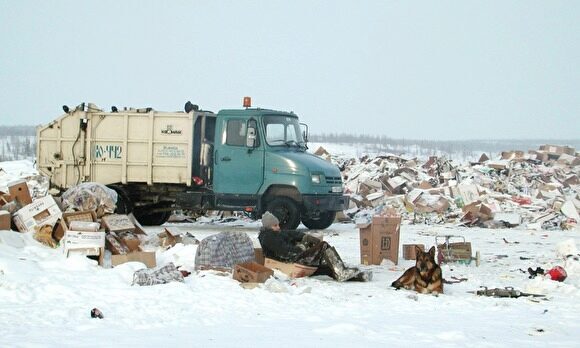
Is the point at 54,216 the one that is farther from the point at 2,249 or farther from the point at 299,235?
the point at 299,235

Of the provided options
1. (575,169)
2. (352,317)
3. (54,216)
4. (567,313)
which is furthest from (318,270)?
(575,169)

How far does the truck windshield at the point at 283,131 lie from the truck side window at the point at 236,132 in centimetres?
49

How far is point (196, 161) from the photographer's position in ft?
55.2

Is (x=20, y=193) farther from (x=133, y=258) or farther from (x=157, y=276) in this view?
(x=157, y=276)

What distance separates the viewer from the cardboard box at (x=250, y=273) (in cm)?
907

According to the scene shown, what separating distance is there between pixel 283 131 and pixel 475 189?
8.64m

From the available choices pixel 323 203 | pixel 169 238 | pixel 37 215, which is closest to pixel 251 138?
pixel 323 203

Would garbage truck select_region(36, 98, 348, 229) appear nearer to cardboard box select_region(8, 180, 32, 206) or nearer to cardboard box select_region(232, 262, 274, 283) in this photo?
cardboard box select_region(8, 180, 32, 206)

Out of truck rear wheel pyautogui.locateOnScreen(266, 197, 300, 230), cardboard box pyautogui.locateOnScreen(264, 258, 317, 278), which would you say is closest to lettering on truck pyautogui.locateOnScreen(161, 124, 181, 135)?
truck rear wheel pyautogui.locateOnScreen(266, 197, 300, 230)

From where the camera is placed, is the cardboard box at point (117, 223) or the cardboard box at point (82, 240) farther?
the cardboard box at point (117, 223)

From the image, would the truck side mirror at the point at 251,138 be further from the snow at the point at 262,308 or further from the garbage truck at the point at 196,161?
the snow at the point at 262,308

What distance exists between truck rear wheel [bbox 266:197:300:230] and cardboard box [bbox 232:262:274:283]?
6667mm

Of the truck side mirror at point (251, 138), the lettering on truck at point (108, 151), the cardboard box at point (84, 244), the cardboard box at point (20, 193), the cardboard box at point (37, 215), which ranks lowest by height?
the cardboard box at point (84, 244)

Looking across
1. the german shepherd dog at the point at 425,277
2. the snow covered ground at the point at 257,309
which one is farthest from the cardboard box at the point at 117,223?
the german shepherd dog at the point at 425,277
